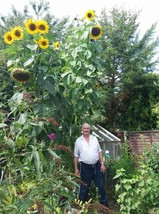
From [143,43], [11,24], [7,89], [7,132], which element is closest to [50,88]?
[7,132]

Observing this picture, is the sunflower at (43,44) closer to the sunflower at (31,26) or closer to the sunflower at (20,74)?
the sunflower at (31,26)

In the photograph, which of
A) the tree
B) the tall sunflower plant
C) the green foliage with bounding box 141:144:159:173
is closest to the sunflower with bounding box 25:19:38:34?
the tall sunflower plant

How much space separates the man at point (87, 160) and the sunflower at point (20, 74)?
3.42ft

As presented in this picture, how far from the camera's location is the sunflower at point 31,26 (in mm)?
3902

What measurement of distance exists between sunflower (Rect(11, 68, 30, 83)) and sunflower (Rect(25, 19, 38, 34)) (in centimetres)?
44

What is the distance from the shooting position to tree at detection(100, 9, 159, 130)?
39.3 ft

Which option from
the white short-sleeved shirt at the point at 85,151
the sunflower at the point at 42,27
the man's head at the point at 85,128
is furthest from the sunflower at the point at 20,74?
the white short-sleeved shirt at the point at 85,151

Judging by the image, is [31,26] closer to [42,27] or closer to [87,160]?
[42,27]

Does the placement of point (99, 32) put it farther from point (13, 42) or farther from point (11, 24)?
point (11, 24)

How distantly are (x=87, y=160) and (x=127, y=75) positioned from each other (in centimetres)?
795

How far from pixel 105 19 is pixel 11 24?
177 inches

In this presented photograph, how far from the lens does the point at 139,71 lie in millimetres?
12297

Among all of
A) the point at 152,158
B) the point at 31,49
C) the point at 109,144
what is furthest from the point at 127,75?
the point at 31,49

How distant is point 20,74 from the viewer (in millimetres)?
3756
